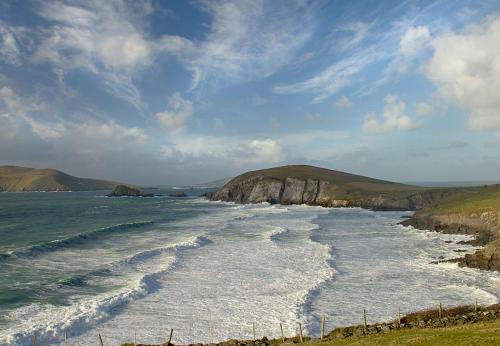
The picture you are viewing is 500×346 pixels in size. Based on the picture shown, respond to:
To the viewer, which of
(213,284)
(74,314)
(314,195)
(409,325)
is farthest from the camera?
(314,195)

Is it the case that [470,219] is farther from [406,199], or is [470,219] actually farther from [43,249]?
[43,249]

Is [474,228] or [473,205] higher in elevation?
[473,205]

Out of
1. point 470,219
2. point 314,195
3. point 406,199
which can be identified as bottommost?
point 470,219

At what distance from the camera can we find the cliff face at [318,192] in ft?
449

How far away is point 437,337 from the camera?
2062cm

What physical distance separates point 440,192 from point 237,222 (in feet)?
248

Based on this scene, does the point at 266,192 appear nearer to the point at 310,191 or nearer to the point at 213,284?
the point at 310,191

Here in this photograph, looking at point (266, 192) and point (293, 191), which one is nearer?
point (293, 191)

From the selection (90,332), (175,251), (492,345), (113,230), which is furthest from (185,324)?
(113,230)

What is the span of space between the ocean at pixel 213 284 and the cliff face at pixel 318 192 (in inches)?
2738

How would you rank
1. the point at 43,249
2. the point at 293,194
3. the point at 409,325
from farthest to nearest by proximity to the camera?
the point at 293,194 < the point at 43,249 < the point at 409,325

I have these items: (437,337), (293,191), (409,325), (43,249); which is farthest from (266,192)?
(437,337)

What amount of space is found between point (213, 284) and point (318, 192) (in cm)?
12881

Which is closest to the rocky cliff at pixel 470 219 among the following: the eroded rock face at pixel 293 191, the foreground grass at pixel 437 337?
the foreground grass at pixel 437 337
